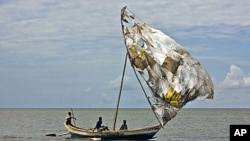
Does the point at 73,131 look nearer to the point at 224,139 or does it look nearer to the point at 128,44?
the point at 128,44

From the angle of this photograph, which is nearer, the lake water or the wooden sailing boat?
the wooden sailing boat

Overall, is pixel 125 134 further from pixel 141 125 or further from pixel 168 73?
pixel 141 125

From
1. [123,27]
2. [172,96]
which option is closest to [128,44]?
[123,27]

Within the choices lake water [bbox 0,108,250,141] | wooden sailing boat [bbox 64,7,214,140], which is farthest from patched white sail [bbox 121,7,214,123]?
lake water [bbox 0,108,250,141]

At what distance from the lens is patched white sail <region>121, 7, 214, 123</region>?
3634 cm

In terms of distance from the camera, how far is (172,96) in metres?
36.4

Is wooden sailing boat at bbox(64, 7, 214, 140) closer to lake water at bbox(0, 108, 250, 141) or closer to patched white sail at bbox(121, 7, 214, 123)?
patched white sail at bbox(121, 7, 214, 123)

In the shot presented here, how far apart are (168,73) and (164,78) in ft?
1.34

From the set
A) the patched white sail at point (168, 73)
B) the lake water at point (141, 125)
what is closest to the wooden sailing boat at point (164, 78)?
the patched white sail at point (168, 73)

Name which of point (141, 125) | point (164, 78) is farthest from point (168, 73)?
point (141, 125)

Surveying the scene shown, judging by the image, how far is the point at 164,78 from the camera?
36594 millimetres

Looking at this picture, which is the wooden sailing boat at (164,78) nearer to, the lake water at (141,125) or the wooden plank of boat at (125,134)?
the wooden plank of boat at (125,134)

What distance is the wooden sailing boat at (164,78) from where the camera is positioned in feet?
119

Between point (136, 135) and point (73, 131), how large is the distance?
5293 mm
